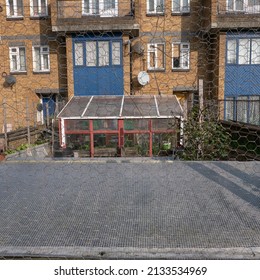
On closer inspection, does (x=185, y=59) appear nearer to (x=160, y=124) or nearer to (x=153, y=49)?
(x=153, y=49)

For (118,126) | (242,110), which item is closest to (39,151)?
(118,126)

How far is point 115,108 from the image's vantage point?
2.76 m

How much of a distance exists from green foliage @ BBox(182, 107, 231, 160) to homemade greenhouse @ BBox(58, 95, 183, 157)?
1.16 feet

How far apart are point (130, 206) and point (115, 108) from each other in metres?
2.07

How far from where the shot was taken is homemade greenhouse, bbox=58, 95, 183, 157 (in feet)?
8.34

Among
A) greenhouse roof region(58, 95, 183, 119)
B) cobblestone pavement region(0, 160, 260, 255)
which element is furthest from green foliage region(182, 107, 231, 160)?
cobblestone pavement region(0, 160, 260, 255)

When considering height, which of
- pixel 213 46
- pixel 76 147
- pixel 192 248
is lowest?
pixel 76 147

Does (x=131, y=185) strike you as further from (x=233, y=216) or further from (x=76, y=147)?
(x=76, y=147)

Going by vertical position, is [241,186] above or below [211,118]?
below

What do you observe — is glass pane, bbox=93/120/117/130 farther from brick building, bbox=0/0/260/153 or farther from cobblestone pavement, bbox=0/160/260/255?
cobblestone pavement, bbox=0/160/260/255

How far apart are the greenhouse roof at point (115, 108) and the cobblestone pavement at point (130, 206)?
4.51 feet

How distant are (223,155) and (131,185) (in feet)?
3.41

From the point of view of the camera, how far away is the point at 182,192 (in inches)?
34.1

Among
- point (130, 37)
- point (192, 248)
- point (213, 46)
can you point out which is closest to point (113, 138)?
point (130, 37)
